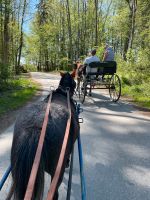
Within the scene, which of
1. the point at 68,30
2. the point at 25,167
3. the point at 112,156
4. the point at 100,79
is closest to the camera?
the point at 25,167

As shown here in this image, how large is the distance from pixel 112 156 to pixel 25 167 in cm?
321

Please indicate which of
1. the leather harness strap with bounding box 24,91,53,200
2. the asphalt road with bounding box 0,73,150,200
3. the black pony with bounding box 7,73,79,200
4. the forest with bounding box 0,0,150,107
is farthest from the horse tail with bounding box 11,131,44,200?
the forest with bounding box 0,0,150,107

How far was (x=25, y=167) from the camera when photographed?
2.45 metres

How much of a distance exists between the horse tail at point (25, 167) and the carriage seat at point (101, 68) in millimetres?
8847

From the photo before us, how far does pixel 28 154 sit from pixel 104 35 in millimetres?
43447

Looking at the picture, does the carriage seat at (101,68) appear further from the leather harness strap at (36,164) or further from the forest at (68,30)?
the leather harness strap at (36,164)

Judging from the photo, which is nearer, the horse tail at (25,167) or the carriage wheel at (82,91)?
the horse tail at (25,167)

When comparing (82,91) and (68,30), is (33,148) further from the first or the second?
(68,30)

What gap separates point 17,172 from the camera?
8.16 ft

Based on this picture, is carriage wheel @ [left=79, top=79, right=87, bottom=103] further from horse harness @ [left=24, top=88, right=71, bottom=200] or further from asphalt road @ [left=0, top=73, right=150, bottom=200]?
horse harness @ [left=24, top=88, right=71, bottom=200]

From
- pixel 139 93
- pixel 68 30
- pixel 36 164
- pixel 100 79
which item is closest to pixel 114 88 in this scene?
pixel 100 79

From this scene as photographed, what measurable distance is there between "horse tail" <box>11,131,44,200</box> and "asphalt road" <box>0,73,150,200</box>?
4.96ft

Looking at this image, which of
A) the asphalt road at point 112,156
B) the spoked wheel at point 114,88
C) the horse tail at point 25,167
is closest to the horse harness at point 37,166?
the horse tail at point 25,167

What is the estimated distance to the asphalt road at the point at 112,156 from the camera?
415cm
